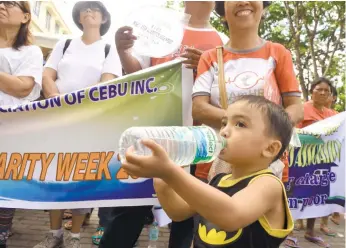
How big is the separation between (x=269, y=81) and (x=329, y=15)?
10699mm

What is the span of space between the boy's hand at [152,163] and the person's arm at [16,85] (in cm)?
181

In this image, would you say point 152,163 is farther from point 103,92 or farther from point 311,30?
point 311,30

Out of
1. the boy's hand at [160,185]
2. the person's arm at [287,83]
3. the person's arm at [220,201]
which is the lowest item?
the boy's hand at [160,185]

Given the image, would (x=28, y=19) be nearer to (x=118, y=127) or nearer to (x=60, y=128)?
(x=60, y=128)

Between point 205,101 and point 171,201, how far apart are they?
0.75 metres

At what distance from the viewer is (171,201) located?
152 cm

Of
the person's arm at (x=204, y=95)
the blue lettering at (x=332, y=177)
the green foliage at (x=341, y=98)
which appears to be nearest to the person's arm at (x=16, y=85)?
the person's arm at (x=204, y=95)

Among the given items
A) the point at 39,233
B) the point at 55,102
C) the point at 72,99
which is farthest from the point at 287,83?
the point at 39,233

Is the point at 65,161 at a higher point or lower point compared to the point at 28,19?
lower

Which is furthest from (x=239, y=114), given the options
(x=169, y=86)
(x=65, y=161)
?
(x=65, y=161)

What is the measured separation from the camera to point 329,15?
11.6 m

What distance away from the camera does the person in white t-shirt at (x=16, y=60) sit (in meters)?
2.70

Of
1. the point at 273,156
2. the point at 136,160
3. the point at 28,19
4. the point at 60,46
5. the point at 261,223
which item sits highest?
the point at 28,19

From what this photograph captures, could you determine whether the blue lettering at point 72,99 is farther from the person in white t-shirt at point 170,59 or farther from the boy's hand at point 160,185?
the boy's hand at point 160,185
